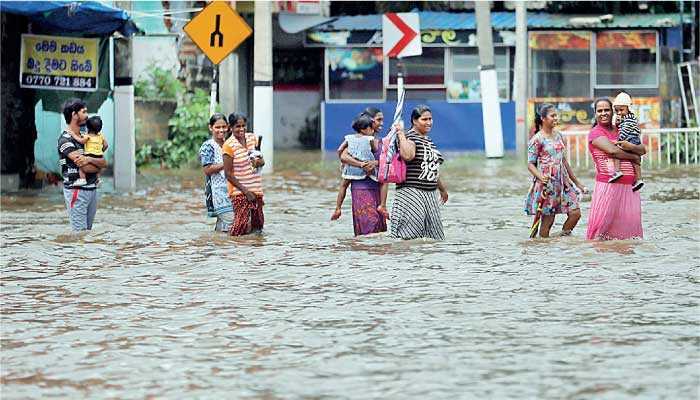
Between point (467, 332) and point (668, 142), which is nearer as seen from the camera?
point (467, 332)

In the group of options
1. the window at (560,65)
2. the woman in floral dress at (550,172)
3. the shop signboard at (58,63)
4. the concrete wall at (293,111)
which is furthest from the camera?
the concrete wall at (293,111)

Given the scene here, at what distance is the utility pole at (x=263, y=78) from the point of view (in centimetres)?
2730

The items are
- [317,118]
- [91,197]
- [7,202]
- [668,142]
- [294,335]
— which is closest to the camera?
[294,335]

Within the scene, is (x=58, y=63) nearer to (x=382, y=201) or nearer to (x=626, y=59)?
(x=382, y=201)

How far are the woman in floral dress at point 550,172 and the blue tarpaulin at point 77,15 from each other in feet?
26.9

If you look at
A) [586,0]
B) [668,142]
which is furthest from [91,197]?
[586,0]

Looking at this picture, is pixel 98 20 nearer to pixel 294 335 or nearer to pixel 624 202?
pixel 624 202

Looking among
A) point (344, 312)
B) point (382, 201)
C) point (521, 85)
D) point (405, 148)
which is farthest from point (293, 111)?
point (344, 312)

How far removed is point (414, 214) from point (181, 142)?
16.7 meters

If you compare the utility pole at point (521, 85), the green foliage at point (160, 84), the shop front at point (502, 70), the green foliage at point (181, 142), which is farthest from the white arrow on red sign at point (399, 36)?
the shop front at point (502, 70)

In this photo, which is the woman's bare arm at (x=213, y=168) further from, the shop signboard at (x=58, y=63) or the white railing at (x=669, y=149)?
the white railing at (x=669, y=149)

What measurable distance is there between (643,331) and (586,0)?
2718cm

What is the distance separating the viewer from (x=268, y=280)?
11906mm

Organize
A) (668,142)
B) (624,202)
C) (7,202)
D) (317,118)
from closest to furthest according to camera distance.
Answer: (624,202), (7,202), (668,142), (317,118)
